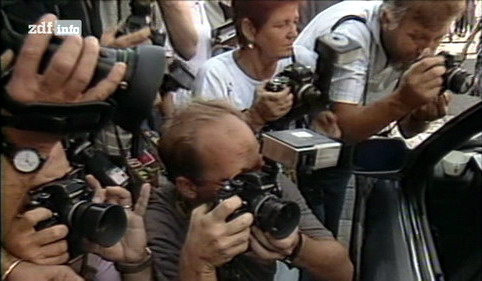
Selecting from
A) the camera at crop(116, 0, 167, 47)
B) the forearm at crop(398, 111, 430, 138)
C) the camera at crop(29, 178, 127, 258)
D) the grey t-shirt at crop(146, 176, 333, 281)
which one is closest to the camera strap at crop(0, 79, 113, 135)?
the camera at crop(29, 178, 127, 258)

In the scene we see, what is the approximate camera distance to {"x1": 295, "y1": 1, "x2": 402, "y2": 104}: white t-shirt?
1.73 m

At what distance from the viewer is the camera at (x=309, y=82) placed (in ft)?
5.53

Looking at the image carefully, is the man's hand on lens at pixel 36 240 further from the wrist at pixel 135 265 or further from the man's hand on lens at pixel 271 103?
the man's hand on lens at pixel 271 103

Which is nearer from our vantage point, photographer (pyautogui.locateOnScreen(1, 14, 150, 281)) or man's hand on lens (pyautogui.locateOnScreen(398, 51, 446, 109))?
photographer (pyautogui.locateOnScreen(1, 14, 150, 281))

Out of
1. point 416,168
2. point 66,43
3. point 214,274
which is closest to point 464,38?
point 416,168

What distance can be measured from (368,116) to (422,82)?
14 centimetres

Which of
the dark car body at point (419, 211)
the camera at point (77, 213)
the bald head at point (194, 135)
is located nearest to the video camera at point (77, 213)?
the camera at point (77, 213)

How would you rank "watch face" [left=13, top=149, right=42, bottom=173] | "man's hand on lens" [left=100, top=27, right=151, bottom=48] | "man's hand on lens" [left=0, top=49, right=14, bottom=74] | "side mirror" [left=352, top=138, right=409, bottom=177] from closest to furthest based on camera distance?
1. "man's hand on lens" [left=0, top=49, right=14, bottom=74]
2. "watch face" [left=13, top=149, right=42, bottom=173]
3. "man's hand on lens" [left=100, top=27, right=151, bottom=48]
4. "side mirror" [left=352, top=138, right=409, bottom=177]

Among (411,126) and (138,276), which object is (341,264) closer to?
(411,126)

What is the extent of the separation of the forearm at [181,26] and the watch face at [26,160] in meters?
0.38

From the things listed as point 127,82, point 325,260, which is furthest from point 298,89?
point 127,82

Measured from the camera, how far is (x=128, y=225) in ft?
5.05

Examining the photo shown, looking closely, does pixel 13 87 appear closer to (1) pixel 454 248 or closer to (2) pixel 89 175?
(2) pixel 89 175

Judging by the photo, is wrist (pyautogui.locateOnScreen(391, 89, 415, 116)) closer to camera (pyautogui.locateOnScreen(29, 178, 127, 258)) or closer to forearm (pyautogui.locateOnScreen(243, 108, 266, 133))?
forearm (pyautogui.locateOnScreen(243, 108, 266, 133))
